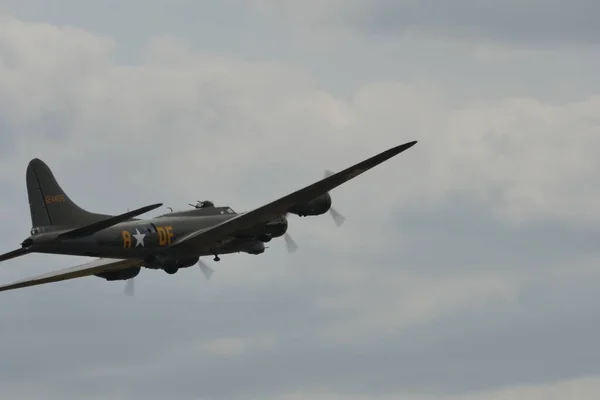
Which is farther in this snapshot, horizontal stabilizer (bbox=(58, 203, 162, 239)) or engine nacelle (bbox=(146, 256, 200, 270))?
engine nacelle (bbox=(146, 256, 200, 270))

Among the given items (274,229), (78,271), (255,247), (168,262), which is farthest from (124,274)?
(274,229)

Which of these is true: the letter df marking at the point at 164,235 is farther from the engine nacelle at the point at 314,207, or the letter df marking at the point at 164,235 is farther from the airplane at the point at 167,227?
the engine nacelle at the point at 314,207

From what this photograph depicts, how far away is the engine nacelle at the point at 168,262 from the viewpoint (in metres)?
102

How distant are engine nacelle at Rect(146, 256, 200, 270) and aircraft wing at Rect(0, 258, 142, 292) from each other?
3.83m

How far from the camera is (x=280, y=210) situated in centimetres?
10150

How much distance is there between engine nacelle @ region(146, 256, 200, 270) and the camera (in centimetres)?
10206

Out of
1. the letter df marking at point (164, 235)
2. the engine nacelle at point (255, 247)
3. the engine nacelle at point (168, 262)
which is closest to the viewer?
the letter df marking at point (164, 235)

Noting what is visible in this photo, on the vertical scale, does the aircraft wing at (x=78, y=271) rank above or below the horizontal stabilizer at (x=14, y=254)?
above

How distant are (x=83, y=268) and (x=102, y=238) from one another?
33.2 ft

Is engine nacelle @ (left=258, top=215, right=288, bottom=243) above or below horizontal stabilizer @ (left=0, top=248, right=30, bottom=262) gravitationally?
above

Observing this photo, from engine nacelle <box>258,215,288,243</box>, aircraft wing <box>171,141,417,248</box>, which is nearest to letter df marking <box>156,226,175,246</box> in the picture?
aircraft wing <box>171,141,417,248</box>

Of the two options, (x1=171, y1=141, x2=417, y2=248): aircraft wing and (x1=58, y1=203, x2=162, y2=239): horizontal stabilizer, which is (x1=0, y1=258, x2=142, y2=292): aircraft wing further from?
(x1=58, y1=203, x2=162, y2=239): horizontal stabilizer

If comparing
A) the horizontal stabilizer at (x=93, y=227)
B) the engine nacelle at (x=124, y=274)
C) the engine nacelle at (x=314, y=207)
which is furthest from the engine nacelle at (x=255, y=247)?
the horizontal stabilizer at (x=93, y=227)

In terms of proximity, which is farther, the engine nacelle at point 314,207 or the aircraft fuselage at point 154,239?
the engine nacelle at point 314,207
